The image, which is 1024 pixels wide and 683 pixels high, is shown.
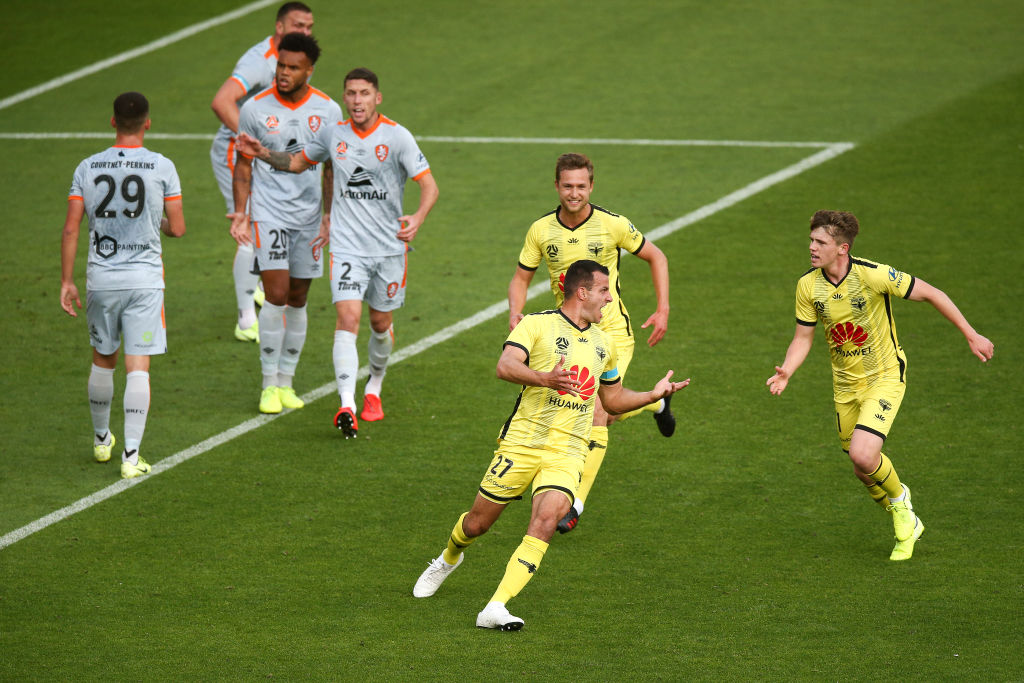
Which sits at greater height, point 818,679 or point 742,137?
point 742,137

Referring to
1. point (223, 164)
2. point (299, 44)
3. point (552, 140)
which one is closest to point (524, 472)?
point (299, 44)

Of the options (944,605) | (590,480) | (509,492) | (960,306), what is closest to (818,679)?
(944,605)

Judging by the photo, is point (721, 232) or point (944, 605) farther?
point (721, 232)

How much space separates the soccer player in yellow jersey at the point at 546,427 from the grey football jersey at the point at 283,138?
3730 millimetres

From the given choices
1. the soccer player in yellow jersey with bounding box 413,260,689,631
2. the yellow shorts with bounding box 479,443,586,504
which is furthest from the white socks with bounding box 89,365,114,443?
the yellow shorts with bounding box 479,443,586,504

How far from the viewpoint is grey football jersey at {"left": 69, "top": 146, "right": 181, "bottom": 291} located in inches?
353

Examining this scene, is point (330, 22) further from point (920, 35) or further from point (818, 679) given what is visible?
point (818, 679)

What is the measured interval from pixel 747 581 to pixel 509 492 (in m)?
1.63

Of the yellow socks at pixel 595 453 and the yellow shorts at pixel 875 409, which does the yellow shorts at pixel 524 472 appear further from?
the yellow shorts at pixel 875 409

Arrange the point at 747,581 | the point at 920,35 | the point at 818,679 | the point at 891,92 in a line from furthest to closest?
the point at 920,35 < the point at 891,92 < the point at 747,581 < the point at 818,679

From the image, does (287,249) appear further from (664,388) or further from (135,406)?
(664,388)

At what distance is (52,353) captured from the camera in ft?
38.5

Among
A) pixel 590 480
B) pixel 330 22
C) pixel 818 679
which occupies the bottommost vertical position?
pixel 818 679

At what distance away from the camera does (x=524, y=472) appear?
724 cm
